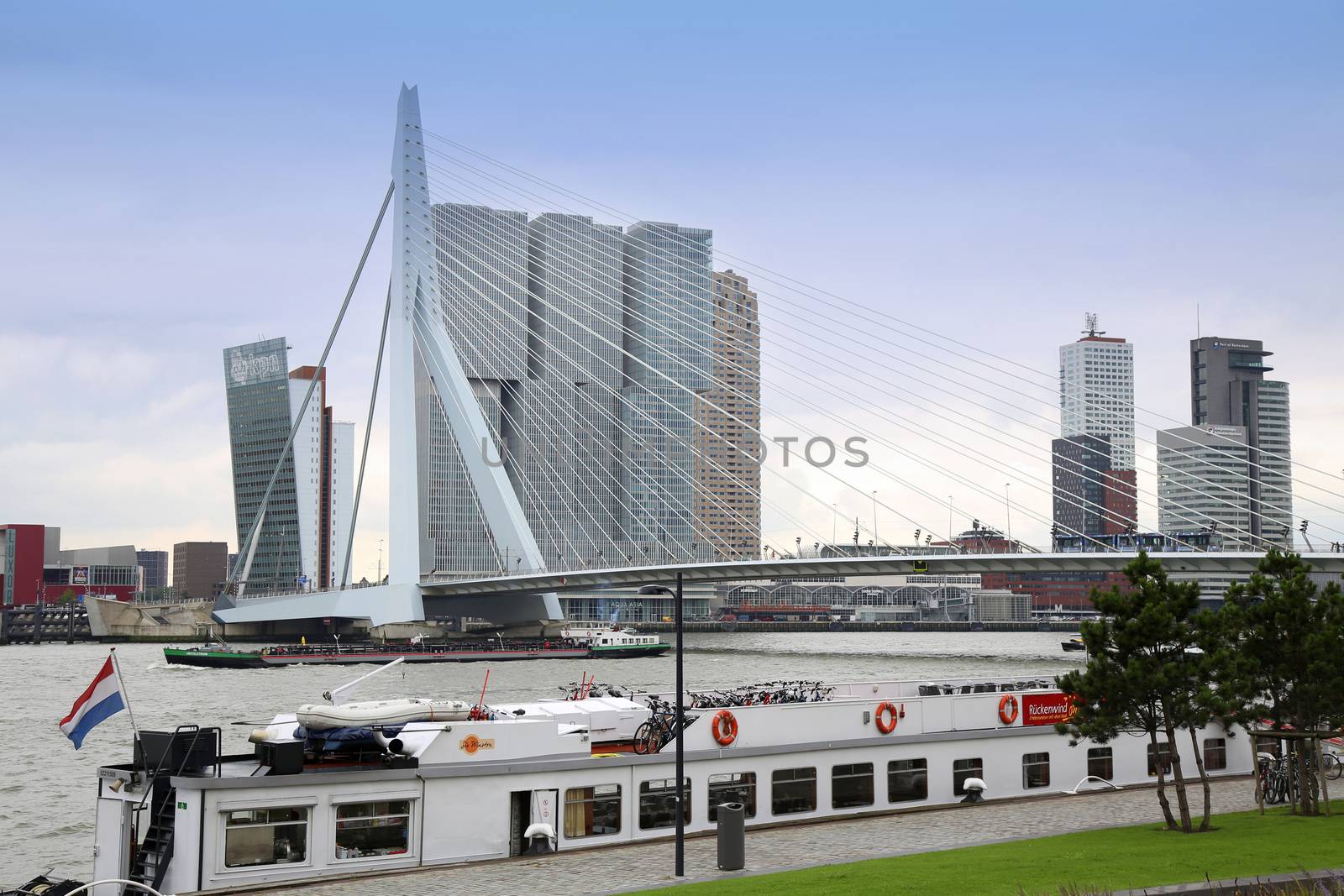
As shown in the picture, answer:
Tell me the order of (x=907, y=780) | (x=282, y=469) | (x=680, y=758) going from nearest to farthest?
1. (x=680, y=758)
2. (x=907, y=780)
3. (x=282, y=469)

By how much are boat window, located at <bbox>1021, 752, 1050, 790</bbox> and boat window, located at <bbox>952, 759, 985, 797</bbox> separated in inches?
37.0

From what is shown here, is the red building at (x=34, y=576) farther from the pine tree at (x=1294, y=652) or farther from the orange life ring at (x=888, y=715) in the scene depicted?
the pine tree at (x=1294, y=652)

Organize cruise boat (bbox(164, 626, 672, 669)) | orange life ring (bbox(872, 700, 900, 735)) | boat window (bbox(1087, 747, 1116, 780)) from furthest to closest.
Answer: cruise boat (bbox(164, 626, 672, 669)), boat window (bbox(1087, 747, 1116, 780)), orange life ring (bbox(872, 700, 900, 735))

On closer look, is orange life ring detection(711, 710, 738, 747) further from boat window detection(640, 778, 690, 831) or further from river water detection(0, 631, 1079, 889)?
river water detection(0, 631, 1079, 889)

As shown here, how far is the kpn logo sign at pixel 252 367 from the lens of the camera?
171 meters

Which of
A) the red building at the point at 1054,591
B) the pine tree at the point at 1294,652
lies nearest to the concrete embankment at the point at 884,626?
the red building at the point at 1054,591

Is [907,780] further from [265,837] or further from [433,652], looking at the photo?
[433,652]

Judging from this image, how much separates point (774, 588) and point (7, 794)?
6453 inches

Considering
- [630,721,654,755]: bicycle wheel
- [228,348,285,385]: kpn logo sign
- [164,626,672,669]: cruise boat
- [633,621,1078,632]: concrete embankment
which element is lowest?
[633,621,1078,632]: concrete embankment

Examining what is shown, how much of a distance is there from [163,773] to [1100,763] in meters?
15.7

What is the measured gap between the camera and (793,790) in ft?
67.2

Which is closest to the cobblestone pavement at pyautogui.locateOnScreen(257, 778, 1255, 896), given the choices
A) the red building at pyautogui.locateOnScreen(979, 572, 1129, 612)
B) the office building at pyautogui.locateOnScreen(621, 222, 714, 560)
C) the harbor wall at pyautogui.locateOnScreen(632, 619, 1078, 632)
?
the office building at pyautogui.locateOnScreen(621, 222, 714, 560)

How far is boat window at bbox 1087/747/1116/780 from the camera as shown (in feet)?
77.5

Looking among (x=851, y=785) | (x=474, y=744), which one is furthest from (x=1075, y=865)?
(x=474, y=744)
